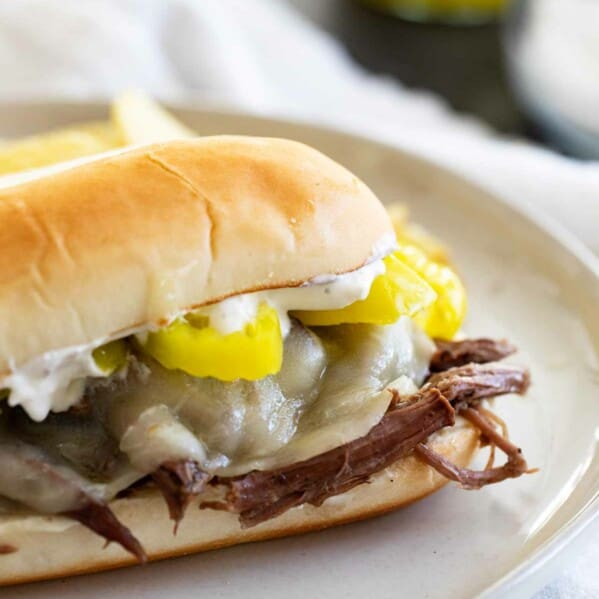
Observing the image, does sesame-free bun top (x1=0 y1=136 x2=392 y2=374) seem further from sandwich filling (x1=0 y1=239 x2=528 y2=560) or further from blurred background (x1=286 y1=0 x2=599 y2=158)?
blurred background (x1=286 y1=0 x2=599 y2=158)

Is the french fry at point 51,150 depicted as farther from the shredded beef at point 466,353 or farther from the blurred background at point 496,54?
the blurred background at point 496,54

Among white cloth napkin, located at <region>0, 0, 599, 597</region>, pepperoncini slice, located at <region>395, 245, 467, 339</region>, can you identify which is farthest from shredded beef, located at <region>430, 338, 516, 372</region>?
white cloth napkin, located at <region>0, 0, 599, 597</region>

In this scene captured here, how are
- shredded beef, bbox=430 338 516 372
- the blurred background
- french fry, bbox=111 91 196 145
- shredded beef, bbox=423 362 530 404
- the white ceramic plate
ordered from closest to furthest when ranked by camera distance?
the white ceramic plate → shredded beef, bbox=423 362 530 404 → shredded beef, bbox=430 338 516 372 → french fry, bbox=111 91 196 145 → the blurred background

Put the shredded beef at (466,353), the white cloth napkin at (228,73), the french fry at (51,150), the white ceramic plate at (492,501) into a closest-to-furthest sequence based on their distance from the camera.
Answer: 1. the white ceramic plate at (492,501)
2. the shredded beef at (466,353)
3. the french fry at (51,150)
4. the white cloth napkin at (228,73)

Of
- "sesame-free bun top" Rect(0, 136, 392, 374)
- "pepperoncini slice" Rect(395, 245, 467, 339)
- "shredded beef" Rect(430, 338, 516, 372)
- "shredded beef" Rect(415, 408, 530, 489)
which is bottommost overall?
"shredded beef" Rect(415, 408, 530, 489)

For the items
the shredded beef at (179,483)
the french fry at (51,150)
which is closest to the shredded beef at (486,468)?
the shredded beef at (179,483)

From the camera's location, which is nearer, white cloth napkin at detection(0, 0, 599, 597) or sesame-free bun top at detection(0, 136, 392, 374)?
sesame-free bun top at detection(0, 136, 392, 374)

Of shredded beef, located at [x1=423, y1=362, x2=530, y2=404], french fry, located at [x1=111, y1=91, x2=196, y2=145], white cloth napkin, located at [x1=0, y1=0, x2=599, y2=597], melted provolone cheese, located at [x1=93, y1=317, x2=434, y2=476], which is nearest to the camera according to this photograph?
melted provolone cheese, located at [x1=93, y1=317, x2=434, y2=476]
